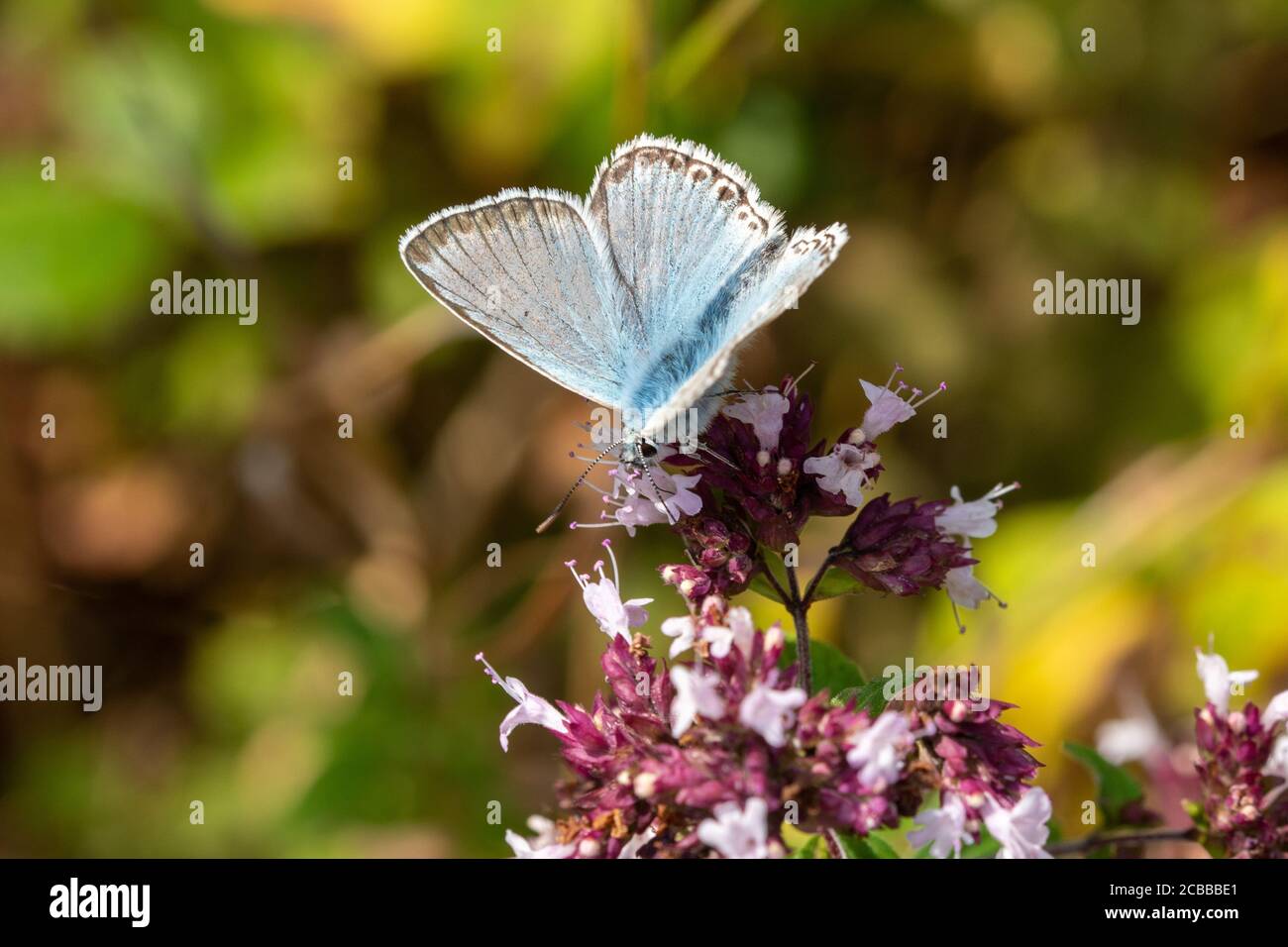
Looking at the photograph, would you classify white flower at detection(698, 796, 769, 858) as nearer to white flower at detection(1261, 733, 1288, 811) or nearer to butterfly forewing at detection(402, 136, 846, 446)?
butterfly forewing at detection(402, 136, 846, 446)

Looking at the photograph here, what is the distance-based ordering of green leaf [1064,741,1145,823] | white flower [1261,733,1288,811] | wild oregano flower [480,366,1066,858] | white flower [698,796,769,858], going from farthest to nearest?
green leaf [1064,741,1145,823], white flower [1261,733,1288,811], wild oregano flower [480,366,1066,858], white flower [698,796,769,858]

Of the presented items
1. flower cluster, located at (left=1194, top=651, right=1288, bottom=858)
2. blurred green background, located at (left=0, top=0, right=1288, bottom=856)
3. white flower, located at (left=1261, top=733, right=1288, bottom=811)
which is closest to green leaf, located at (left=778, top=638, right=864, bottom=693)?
flower cluster, located at (left=1194, top=651, right=1288, bottom=858)

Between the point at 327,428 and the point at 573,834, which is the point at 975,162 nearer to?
the point at 327,428

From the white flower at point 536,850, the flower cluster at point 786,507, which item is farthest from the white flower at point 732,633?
the white flower at point 536,850

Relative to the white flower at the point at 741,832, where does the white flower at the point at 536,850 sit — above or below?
below

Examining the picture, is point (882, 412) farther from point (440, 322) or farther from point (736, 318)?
point (440, 322)

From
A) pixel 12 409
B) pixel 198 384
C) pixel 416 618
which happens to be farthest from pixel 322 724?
pixel 12 409

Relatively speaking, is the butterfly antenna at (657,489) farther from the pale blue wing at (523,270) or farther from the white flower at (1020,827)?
the white flower at (1020,827)
